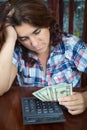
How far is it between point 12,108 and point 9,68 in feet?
1.11

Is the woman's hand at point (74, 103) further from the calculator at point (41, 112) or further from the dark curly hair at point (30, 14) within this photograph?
the dark curly hair at point (30, 14)

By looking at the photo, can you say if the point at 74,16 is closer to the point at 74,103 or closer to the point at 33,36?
the point at 33,36

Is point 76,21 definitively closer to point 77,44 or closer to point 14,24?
point 77,44

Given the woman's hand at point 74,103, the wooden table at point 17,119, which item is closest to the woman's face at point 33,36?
the wooden table at point 17,119

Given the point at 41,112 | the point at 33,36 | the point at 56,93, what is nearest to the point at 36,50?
the point at 33,36

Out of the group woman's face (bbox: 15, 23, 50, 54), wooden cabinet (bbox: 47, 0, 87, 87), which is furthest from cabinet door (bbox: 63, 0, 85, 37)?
woman's face (bbox: 15, 23, 50, 54)

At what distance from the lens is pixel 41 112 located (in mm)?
1095

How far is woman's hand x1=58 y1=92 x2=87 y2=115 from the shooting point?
112cm

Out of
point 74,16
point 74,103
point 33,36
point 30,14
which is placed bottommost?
point 74,16

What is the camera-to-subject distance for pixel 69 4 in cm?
222

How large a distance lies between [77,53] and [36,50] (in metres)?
0.24

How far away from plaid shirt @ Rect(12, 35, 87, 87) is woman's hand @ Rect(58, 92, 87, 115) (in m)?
0.41

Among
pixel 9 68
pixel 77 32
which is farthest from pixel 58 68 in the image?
pixel 77 32

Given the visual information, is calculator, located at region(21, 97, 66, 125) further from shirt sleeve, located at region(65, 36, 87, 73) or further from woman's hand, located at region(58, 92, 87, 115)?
shirt sleeve, located at region(65, 36, 87, 73)
